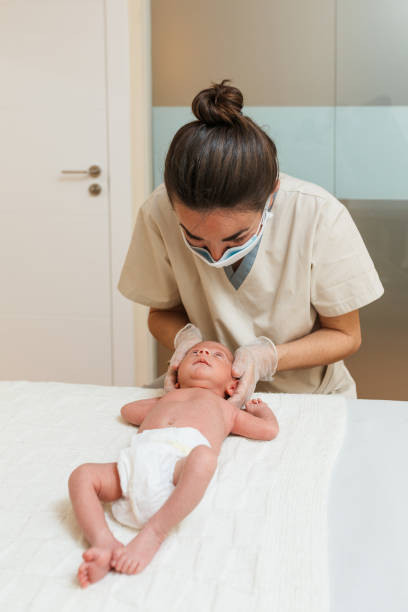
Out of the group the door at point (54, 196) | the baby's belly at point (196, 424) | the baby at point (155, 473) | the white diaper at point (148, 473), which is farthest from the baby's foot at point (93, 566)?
the door at point (54, 196)

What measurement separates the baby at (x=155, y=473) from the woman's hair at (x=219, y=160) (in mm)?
407

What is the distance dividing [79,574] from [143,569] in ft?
0.28

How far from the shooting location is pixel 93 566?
784 mm

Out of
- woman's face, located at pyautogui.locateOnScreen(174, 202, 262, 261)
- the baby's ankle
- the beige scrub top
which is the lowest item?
the baby's ankle

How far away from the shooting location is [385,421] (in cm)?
130

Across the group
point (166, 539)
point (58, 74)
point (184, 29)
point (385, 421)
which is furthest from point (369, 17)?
point (166, 539)

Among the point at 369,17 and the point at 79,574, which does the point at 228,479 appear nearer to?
the point at 79,574

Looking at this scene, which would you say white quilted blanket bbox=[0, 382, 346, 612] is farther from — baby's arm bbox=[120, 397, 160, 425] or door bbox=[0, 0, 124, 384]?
door bbox=[0, 0, 124, 384]

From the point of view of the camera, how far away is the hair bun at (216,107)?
1223mm

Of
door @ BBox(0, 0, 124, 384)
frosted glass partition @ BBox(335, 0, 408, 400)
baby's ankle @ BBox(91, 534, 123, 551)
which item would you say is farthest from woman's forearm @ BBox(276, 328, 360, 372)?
door @ BBox(0, 0, 124, 384)

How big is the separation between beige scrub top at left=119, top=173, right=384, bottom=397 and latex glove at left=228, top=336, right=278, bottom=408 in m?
0.09

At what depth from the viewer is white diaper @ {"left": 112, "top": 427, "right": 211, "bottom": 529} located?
93cm

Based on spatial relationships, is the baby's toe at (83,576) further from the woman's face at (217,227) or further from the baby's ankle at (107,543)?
the woman's face at (217,227)

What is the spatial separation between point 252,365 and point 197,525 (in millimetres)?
530
